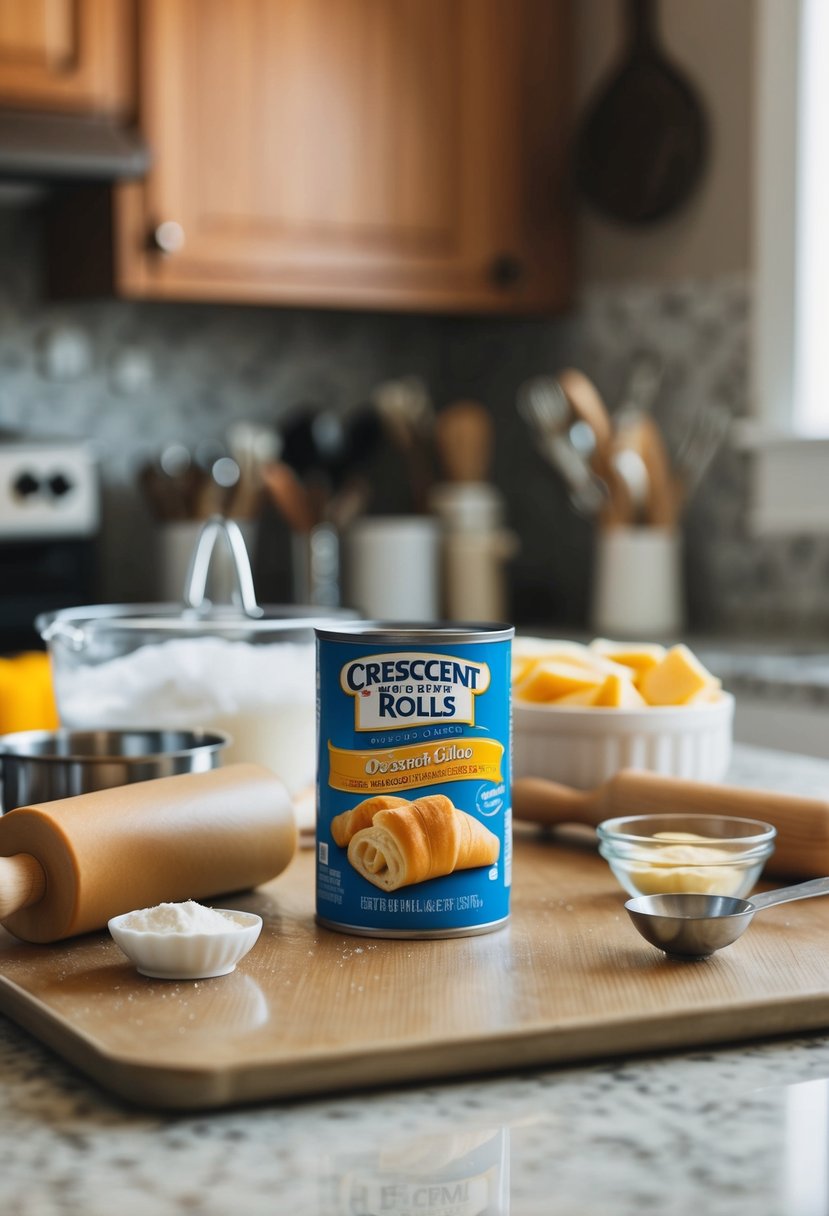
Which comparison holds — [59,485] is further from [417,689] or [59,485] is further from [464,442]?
[417,689]

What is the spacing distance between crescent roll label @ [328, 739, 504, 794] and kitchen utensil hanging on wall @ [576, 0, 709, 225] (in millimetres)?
2164

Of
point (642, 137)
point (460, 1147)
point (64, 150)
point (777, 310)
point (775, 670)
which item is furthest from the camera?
point (642, 137)

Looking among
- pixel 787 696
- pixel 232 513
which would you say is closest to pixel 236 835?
pixel 787 696

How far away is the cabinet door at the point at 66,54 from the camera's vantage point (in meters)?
2.38

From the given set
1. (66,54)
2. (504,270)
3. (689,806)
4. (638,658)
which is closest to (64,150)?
(66,54)

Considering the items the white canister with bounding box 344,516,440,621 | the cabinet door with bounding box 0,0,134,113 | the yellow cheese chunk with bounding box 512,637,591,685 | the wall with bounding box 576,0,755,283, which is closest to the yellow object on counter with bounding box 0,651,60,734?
the yellow cheese chunk with bounding box 512,637,591,685

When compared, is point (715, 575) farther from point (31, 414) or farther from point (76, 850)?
point (76, 850)

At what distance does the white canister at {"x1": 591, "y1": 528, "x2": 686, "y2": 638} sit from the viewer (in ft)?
8.65

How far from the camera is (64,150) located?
92.3 inches

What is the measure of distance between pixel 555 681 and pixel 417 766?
1.08 ft

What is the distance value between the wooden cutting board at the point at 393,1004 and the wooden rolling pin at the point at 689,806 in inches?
3.8

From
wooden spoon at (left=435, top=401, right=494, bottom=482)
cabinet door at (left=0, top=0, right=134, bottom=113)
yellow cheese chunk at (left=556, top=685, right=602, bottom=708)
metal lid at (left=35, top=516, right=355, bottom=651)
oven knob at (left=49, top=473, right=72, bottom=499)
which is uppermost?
cabinet door at (left=0, top=0, right=134, bottom=113)

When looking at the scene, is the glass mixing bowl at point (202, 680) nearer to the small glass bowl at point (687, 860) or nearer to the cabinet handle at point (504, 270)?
the small glass bowl at point (687, 860)

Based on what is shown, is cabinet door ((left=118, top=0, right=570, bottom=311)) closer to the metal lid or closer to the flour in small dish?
the metal lid
